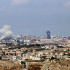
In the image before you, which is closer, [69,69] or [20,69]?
[69,69]

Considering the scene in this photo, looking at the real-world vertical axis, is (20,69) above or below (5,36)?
below

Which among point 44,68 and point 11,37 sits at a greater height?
point 11,37

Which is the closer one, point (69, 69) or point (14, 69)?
point (69, 69)

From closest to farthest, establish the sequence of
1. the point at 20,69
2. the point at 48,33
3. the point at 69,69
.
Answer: the point at 69,69 < the point at 20,69 < the point at 48,33

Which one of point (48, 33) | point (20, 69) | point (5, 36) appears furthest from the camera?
point (48, 33)

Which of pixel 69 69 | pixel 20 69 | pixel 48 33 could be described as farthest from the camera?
pixel 48 33

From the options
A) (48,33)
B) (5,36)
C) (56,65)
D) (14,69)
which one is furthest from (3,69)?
(48,33)

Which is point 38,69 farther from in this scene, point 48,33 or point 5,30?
point 48,33

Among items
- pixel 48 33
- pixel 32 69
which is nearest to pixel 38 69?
pixel 32 69

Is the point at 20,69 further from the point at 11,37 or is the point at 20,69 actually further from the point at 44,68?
the point at 11,37
